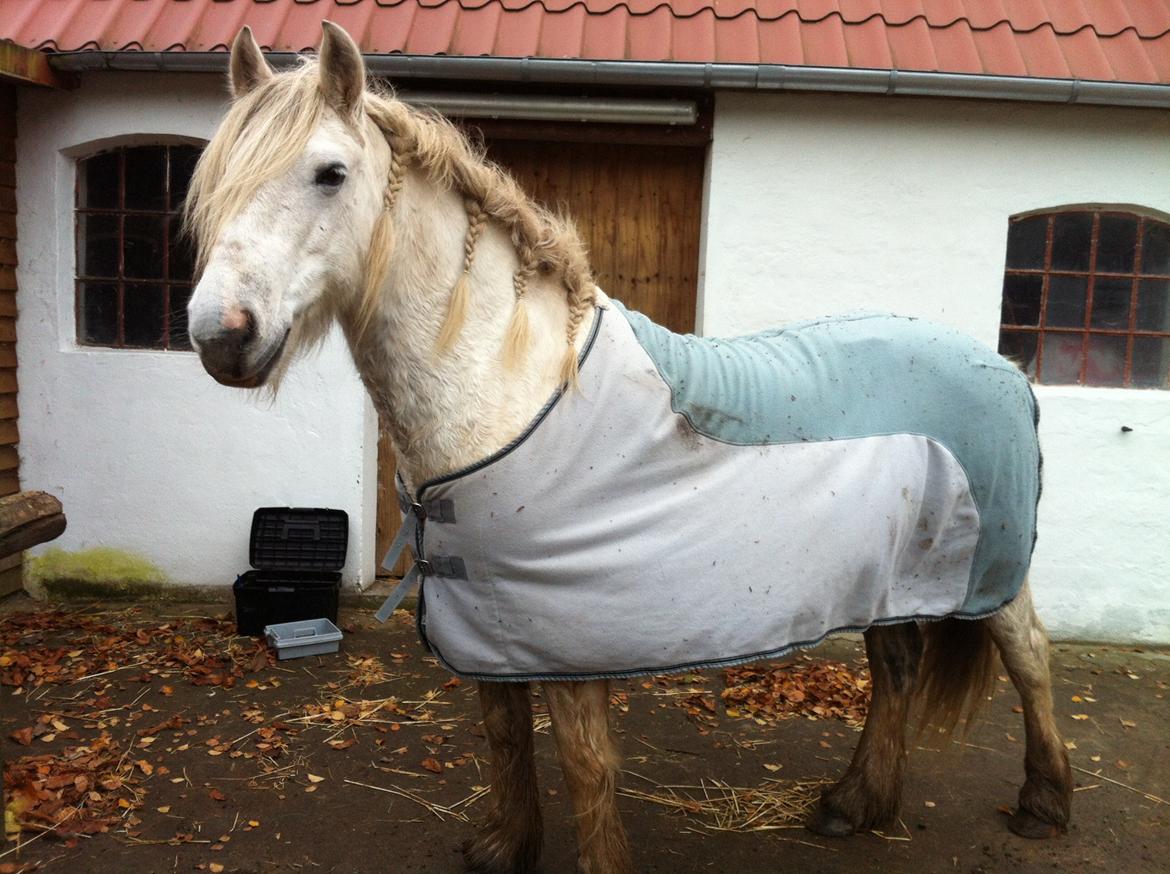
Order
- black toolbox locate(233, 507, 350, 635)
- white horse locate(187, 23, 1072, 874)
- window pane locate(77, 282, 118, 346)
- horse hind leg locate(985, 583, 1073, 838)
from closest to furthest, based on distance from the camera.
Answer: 1. white horse locate(187, 23, 1072, 874)
2. horse hind leg locate(985, 583, 1073, 838)
3. black toolbox locate(233, 507, 350, 635)
4. window pane locate(77, 282, 118, 346)

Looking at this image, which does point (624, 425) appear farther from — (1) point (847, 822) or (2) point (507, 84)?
(2) point (507, 84)

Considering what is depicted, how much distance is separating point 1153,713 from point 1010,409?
2.44 meters

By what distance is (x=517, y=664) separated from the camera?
6.85ft

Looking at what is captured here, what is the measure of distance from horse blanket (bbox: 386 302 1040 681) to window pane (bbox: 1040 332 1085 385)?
8.79ft

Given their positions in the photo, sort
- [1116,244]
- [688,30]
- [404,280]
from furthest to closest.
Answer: [1116,244], [688,30], [404,280]

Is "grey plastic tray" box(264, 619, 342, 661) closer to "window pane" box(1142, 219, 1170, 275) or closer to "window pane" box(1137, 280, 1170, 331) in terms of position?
"window pane" box(1137, 280, 1170, 331)

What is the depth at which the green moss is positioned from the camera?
5000mm

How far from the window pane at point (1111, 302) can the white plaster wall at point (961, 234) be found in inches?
15.6

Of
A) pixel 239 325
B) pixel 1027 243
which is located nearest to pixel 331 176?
pixel 239 325

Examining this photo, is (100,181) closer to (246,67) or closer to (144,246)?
(144,246)

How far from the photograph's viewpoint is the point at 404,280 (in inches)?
78.1

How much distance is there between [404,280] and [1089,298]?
4.24 metres

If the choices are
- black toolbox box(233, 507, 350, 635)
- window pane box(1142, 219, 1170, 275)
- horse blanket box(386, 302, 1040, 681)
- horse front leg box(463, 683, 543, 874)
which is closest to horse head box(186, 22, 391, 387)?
horse blanket box(386, 302, 1040, 681)

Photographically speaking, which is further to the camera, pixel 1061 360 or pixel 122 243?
pixel 122 243
